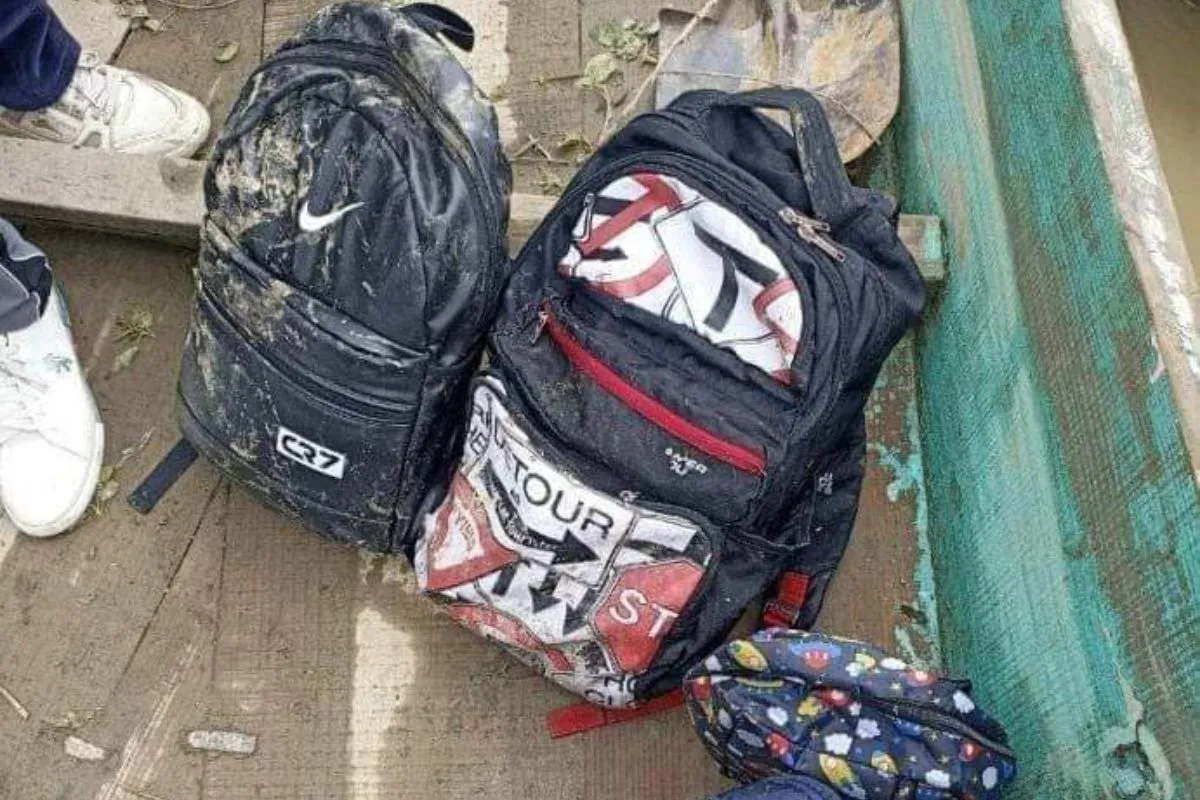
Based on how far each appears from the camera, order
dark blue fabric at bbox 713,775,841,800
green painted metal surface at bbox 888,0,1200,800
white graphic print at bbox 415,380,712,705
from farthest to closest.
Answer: white graphic print at bbox 415,380,712,705, dark blue fabric at bbox 713,775,841,800, green painted metal surface at bbox 888,0,1200,800

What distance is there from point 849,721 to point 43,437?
3.61ft

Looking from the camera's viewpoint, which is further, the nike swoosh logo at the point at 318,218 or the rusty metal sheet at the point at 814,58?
the rusty metal sheet at the point at 814,58

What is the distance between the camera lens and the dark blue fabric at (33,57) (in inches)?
57.3

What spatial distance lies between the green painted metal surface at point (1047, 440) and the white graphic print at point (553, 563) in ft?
1.21

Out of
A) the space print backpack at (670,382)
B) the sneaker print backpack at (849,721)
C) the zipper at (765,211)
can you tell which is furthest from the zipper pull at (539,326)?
the sneaker print backpack at (849,721)

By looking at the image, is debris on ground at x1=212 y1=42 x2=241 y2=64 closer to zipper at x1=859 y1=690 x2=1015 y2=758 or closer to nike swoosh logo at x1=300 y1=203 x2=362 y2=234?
nike swoosh logo at x1=300 y1=203 x2=362 y2=234

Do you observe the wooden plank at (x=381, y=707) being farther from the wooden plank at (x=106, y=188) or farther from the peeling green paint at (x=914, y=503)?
the wooden plank at (x=106, y=188)

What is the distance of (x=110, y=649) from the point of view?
4.87 ft

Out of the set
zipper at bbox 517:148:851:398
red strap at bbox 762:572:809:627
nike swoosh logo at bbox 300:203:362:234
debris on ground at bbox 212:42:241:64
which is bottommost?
red strap at bbox 762:572:809:627

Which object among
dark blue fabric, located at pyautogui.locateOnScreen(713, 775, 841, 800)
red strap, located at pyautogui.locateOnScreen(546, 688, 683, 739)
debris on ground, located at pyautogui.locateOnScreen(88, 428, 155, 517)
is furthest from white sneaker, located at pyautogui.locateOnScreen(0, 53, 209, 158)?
dark blue fabric, located at pyautogui.locateOnScreen(713, 775, 841, 800)

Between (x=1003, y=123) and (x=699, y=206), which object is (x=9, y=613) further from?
(x=1003, y=123)

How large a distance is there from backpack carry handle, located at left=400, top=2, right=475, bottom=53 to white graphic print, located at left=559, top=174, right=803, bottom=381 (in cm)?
27

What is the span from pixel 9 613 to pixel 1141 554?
1353 mm

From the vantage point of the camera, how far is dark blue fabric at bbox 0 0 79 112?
4.78 feet
